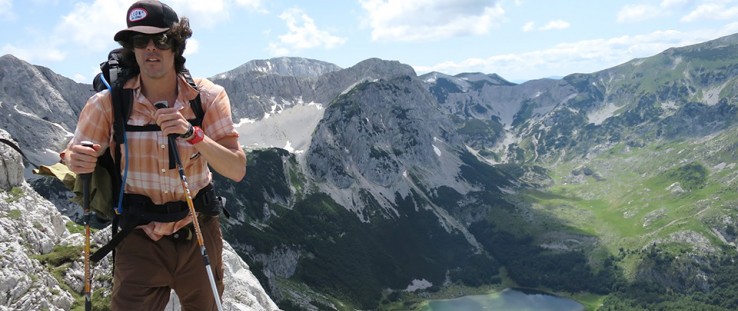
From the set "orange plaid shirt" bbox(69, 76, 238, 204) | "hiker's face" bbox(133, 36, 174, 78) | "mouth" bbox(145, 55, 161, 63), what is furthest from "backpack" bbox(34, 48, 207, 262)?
"mouth" bbox(145, 55, 161, 63)

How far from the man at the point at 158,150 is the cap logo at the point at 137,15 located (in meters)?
0.02

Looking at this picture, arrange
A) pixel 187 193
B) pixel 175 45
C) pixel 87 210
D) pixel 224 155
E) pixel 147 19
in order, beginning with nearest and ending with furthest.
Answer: pixel 147 19
pixel 224 155
pixel 187 193
pixel 175 45
pixel 87 210

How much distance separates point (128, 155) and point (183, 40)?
223 cm

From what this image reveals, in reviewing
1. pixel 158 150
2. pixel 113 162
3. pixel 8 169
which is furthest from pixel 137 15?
pixel 8 169

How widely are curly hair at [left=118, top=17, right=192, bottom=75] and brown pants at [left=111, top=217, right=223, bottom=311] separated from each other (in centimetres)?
300

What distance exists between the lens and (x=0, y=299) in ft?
113

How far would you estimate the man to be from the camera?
859 centimetres

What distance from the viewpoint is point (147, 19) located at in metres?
8.59

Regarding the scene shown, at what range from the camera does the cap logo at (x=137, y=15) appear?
8.59 m

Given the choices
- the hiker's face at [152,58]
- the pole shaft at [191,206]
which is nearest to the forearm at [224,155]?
the pole shaft at [191,206]

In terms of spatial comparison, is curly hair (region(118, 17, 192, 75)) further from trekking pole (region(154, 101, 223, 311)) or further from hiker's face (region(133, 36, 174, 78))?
trekking pole (region(154, 101, 223, 311))

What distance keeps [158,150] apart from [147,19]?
2.21 m

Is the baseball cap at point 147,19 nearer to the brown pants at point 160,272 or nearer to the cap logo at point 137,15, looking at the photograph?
the cap logo at point 137,15

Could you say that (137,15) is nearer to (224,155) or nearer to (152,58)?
(152,58)
